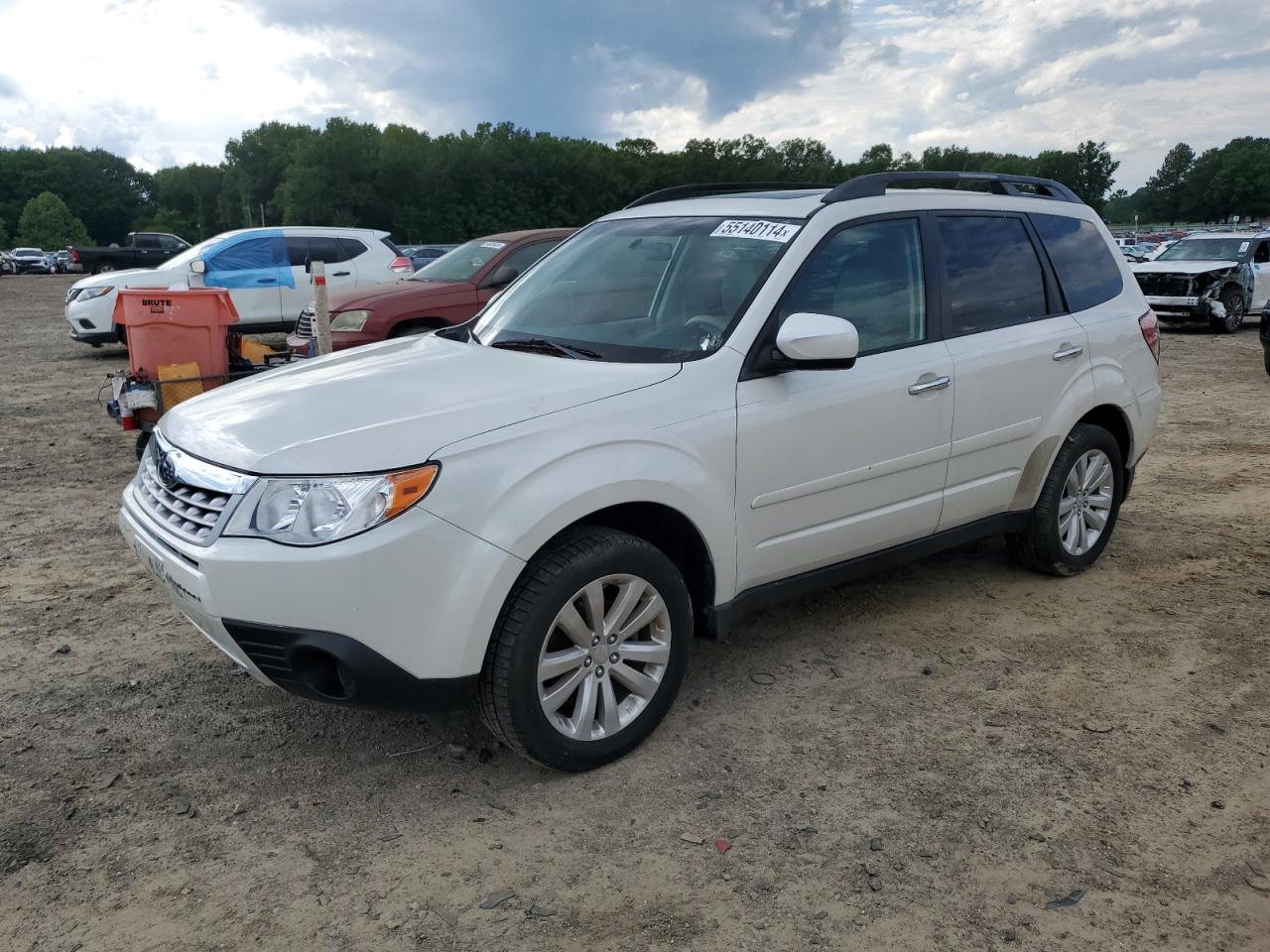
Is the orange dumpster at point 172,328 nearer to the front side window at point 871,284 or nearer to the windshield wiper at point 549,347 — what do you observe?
the windshield wiper at point 549,347

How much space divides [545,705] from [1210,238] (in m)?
19.2

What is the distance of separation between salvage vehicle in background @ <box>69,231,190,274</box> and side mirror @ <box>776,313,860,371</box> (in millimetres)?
36074

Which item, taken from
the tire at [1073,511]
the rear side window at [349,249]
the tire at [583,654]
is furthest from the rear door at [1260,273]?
the tire at [583,654]

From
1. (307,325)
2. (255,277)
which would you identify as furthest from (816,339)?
(255,277)

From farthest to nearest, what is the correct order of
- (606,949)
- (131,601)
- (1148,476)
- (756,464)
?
(1148,476) → (131,601) → (756,464) → (606,949)

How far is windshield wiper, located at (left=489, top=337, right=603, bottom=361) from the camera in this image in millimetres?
3697

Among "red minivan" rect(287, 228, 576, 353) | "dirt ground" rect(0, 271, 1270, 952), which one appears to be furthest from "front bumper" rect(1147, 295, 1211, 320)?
"dirt ground" rect(0, 271, 1270, 952)

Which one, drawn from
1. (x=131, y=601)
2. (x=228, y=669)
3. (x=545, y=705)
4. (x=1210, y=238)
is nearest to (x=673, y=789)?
(x=545, y=705)

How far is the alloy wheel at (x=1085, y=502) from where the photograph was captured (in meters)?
4.95

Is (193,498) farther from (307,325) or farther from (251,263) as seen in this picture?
(251,263)

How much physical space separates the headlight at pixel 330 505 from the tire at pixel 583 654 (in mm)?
443

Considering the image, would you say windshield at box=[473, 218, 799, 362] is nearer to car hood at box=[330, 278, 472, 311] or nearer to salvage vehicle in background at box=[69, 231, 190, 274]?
car hood at box=[330, 278, 472, 311]

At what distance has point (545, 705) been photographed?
3.12m

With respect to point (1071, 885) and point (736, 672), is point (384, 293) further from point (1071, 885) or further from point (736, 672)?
point (1071, 885)
